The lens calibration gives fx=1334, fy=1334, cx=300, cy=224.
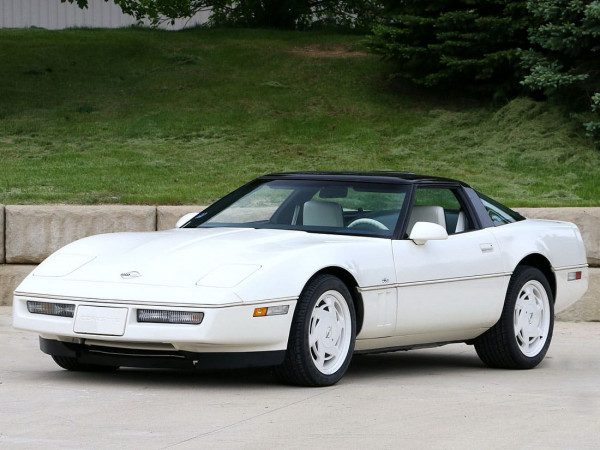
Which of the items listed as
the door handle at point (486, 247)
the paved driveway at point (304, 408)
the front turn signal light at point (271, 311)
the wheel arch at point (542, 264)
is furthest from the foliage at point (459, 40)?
the front turn signal light at point (271, 311)

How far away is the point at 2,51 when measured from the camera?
23266 mm

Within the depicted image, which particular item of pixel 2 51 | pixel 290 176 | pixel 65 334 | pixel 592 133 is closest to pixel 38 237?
pixel 290 176

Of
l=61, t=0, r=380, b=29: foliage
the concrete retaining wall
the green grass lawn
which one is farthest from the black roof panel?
l=61, t=0, r=380, b=29: foliage

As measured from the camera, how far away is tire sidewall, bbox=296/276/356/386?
7.45 metres

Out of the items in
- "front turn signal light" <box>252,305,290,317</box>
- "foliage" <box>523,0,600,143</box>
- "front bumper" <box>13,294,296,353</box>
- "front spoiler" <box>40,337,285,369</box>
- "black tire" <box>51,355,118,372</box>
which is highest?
"foliage" <box>523,0,600,143</box>

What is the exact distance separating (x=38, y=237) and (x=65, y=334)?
4952 mm

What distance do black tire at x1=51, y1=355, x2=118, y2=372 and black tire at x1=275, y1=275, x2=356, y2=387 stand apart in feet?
4.21

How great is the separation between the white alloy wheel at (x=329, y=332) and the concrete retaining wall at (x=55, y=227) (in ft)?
15.0

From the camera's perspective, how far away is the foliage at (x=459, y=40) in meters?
18.8

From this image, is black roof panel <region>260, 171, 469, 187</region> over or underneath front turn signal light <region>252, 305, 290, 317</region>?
over

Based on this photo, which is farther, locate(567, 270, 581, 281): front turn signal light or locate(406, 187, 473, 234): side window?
locate(567, 270, 581, 281): front turn signal light

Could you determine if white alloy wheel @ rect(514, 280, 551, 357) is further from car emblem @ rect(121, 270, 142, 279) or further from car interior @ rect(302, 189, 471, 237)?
car emblem @ rect(121, 270, 142, 279)

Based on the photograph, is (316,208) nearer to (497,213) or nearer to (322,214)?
(322,214)

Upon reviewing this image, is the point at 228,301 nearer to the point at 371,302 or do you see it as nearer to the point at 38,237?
the point at 371,302
